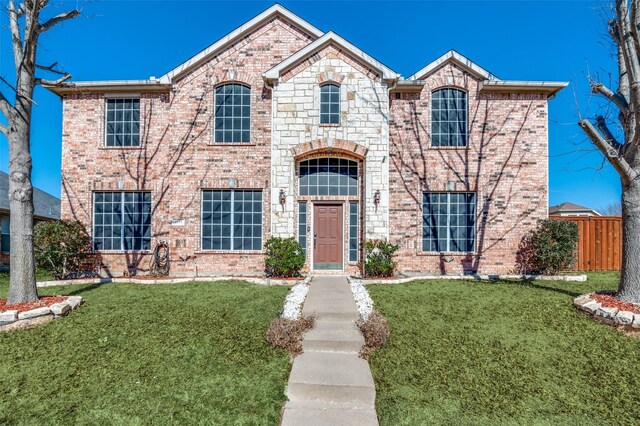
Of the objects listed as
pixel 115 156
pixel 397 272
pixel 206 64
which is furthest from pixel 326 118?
pixel 115 156

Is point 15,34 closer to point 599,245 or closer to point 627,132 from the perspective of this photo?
point 627,132

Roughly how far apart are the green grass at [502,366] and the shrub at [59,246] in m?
8.78

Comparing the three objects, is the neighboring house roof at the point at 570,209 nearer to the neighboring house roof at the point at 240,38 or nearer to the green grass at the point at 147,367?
the neighboring house roof at the point at 240,38

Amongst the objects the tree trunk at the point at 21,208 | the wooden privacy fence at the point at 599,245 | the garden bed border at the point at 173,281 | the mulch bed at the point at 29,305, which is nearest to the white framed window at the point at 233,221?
the garden bed border at the point at 173,281

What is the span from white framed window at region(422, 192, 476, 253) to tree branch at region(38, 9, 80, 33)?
9.54m

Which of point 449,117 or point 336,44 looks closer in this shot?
point 336,44

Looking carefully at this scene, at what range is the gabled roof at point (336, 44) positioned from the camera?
9.81 metres

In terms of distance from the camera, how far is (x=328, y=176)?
33.9 feet

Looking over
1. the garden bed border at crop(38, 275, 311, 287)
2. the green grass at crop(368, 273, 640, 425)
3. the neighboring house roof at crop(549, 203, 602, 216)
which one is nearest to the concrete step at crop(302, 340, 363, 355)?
the green grass at crop(368, 273, 640, 425)

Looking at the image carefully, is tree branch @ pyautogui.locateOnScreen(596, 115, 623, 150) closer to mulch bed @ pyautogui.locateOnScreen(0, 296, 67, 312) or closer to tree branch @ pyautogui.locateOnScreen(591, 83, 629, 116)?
tree branch @ pyautogui.locateOnScreen(591, 83, 629, 116)

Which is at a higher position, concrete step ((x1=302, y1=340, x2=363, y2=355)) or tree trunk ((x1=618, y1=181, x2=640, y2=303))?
tree trunk ((x1=618, y1=181, x2=640, y2=303))

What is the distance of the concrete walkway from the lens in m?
3.60

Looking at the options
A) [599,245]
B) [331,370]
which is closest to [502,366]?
[331,370]

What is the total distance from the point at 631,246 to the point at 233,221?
369 inches
